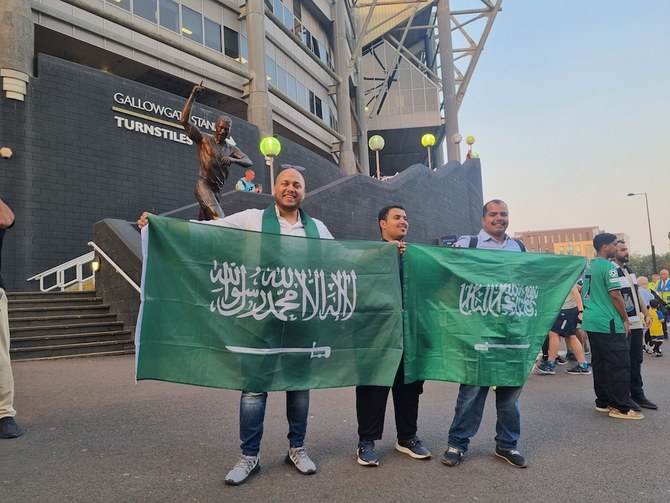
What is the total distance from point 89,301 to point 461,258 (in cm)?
927

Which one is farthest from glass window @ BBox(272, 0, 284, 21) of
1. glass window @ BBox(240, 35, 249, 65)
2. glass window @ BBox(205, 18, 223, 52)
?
glass window @ BBox(205, 18, 223, 52)

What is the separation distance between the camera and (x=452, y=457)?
3.54 meters

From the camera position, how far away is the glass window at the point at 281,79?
25094mm

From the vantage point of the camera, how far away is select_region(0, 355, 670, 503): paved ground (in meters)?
3.06

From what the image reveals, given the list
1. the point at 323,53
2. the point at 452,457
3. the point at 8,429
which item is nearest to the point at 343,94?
the point at 323,53

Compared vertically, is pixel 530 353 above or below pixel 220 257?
below

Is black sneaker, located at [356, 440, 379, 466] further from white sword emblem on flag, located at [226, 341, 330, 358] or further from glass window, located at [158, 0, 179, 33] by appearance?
glass window, located at [158, 0, 179, 33]

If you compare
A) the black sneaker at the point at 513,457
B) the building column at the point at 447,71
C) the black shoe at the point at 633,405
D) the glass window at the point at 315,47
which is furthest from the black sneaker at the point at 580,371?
the building column at the point at 447,71

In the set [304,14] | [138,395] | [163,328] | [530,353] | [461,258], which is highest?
[304,14]

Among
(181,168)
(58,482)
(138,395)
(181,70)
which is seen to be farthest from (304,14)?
(58,482)

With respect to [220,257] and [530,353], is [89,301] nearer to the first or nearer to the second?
[220,257]

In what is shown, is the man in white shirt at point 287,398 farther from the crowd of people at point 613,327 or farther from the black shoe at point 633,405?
the black shoe at point 633,405

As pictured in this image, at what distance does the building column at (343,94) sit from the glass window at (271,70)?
27.0 feet

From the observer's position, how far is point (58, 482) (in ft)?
10.3
